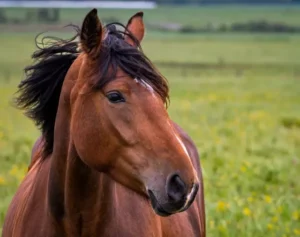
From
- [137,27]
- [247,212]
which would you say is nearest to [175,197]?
[137,27]

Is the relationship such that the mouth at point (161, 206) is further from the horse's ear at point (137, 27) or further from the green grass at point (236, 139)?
the green grass at point (236, 139)

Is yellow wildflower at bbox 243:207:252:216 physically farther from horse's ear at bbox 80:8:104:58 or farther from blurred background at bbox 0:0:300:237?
horse's ear at bbox 80:8:104:58

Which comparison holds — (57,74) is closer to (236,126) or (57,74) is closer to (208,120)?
(236,126)

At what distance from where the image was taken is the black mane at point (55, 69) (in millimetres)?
3410

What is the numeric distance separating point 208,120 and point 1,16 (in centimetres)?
3885

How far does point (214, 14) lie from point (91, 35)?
78283 millimetres

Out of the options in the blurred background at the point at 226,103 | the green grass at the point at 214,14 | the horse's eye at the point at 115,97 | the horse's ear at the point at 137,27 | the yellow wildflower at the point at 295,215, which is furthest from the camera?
the green grass at the point at 214,14

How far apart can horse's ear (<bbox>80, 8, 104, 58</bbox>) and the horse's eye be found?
24 centimetres

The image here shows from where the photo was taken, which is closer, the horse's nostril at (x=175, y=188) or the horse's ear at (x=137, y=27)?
the horse's nostril at (x=175, y=188)

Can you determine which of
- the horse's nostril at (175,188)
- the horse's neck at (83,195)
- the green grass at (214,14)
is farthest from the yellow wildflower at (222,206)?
the green grass at (214,14)

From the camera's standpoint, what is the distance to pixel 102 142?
3.32m

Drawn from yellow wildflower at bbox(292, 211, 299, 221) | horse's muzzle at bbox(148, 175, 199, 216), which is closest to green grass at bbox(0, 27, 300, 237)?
yellow wildflower at bbox(292, 211, 299, 221)

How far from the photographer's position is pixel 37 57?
401cm

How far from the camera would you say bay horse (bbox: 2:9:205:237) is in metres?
3.18
